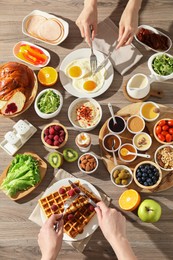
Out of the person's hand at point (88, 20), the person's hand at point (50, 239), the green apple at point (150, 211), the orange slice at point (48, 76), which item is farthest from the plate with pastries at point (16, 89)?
the green apple at point (150, 211)

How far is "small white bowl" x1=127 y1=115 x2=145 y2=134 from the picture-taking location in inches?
97.9

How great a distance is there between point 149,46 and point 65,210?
130cm

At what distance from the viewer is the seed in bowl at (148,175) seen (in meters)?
2.33

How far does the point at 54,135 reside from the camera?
2465 mm

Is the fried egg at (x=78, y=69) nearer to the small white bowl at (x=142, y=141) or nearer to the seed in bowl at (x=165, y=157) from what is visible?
the small white bowl at (x=142, y=141)

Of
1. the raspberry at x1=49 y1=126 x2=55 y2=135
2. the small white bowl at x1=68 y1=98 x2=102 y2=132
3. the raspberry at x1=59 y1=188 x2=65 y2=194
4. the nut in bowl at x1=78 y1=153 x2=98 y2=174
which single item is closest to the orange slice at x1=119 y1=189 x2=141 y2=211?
the nut in bowl at x1=78 y1=153 x2=98 y2=174

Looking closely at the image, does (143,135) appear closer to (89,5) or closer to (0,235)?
(89,5)

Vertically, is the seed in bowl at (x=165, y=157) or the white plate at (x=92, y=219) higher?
the seed in bowl at (x=165, y=157)

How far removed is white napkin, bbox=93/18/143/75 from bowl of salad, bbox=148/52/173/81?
0.46ft

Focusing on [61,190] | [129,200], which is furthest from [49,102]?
[129,200]

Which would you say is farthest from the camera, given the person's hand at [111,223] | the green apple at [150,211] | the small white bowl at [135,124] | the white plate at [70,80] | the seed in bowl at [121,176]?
the white plate at [70,80]

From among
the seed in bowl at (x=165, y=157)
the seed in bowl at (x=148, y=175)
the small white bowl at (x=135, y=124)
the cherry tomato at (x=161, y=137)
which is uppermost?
the small white bowl at (x=135, y=124)

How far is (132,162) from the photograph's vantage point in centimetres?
245

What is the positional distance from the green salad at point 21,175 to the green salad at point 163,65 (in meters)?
1.05
